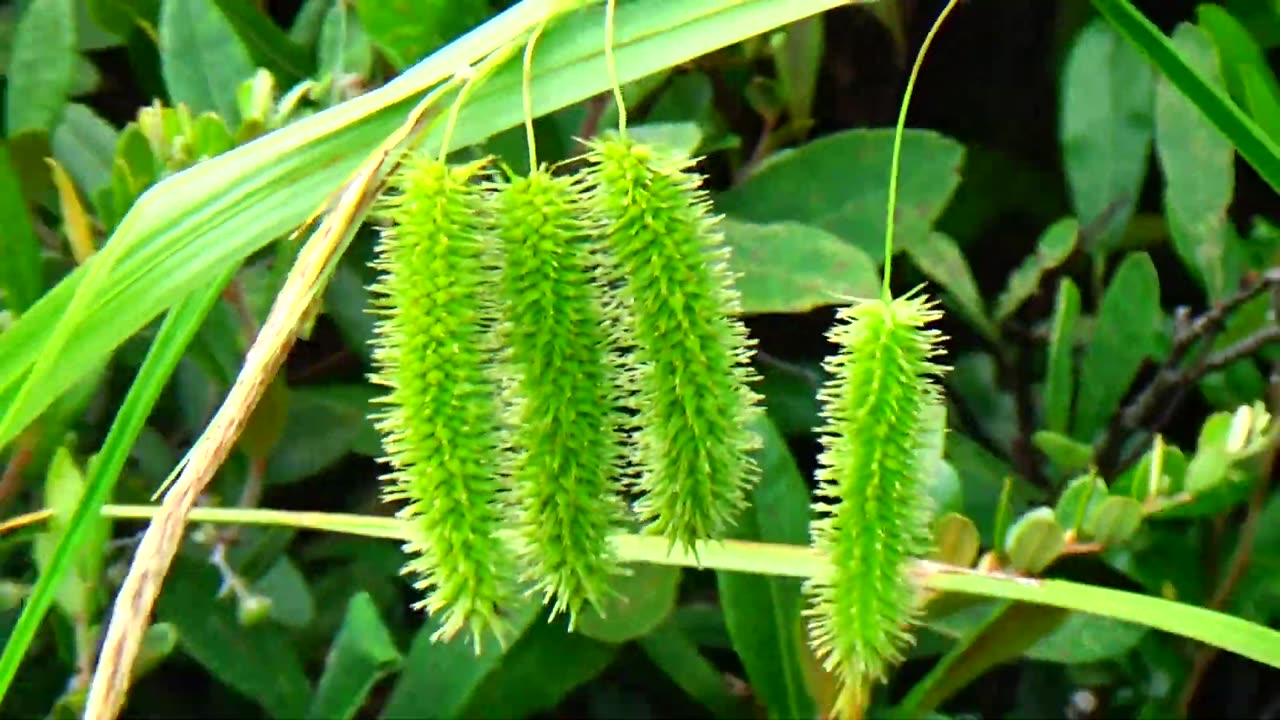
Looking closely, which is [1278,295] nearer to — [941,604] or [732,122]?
[941,604]

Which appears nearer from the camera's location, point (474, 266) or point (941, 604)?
point (474, 266)

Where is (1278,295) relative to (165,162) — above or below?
below

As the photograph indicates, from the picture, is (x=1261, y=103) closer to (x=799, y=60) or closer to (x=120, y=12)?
(x=799, y=60)

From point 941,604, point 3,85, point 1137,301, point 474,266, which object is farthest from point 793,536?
point 3,85

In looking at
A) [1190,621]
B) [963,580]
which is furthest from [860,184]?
[1190,621]

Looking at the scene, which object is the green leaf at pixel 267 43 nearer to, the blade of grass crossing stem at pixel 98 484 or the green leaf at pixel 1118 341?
the blade of grass crossing stem at pixel 98 484

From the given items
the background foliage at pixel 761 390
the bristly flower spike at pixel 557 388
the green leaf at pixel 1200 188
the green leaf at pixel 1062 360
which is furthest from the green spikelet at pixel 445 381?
the green leaf at pixel 1200 188

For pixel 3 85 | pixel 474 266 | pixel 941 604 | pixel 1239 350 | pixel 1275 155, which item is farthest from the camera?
pixel 3 85
